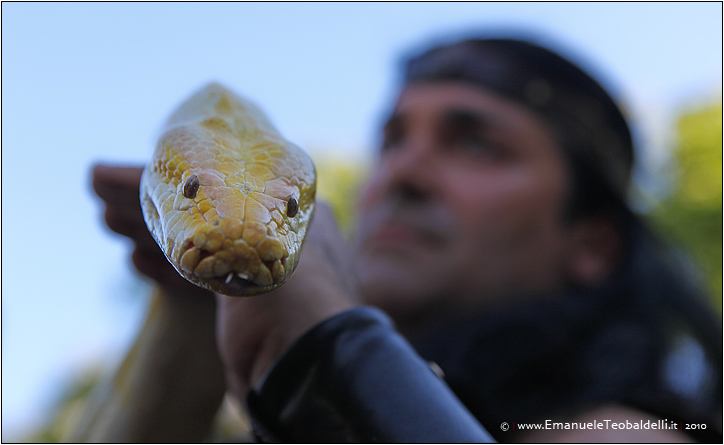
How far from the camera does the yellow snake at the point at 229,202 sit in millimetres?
1016

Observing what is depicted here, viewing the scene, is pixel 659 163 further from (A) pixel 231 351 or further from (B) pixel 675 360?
(A) pixel 231 351

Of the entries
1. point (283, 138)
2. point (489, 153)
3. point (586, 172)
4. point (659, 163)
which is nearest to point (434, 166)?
point (489, 153)

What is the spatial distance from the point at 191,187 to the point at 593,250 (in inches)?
107

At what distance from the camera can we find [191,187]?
1150mm

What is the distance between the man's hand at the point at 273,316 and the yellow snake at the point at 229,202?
0.31 m

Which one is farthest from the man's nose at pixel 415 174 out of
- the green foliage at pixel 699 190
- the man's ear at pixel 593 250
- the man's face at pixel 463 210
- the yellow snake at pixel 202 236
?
the green foliage at pixel 699 190

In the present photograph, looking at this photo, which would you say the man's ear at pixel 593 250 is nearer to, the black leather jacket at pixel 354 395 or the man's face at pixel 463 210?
the man's face at pixel 463 210

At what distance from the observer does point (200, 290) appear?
190 centimetres

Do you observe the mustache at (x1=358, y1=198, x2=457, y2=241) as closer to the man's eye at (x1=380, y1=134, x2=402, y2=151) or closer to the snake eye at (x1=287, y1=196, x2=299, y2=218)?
the man's eye at (x1=380, y1=134, x2=402, y2=151)

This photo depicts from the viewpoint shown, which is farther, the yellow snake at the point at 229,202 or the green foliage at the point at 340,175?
the green foliage at the point at 340,175

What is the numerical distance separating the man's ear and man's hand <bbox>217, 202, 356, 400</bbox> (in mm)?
1933

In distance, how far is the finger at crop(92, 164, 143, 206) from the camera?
5.19ft

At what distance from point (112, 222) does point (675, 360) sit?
2.35m

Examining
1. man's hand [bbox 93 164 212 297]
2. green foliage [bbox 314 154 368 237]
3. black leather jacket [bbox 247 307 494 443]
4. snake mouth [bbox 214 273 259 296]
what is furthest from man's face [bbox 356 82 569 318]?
green foliage [bbox 314 154 368 237]
